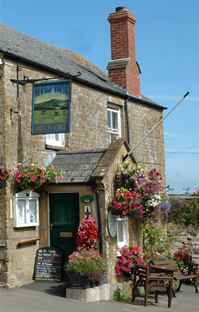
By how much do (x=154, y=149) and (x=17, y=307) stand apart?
975 centimetres

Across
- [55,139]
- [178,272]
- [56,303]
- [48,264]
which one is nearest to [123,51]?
[55,139]

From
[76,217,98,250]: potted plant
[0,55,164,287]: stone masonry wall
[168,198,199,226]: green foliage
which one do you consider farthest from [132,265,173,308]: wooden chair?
[168,198,199,226]: green foliage

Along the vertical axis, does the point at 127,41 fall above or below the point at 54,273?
above

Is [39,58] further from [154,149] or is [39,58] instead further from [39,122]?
[154,149]

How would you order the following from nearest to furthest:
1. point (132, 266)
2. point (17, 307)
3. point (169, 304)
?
point (17, 307) → point (169, 304) → point (132, 266)

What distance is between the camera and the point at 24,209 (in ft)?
36.5

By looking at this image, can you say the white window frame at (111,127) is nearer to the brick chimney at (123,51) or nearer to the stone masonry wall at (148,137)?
the stone masonry wall at (148,137)

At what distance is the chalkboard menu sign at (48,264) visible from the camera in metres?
11.2

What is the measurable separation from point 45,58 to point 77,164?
3885 mm

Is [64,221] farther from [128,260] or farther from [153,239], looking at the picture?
[153,239]

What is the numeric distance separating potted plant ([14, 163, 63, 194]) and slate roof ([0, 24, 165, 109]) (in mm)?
2670

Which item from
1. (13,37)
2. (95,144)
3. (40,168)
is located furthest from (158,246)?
(13,37)

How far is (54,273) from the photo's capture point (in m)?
11.3

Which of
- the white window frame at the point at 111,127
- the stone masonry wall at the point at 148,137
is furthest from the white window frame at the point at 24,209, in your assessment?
the stone masonry wall at the point at 148,137
